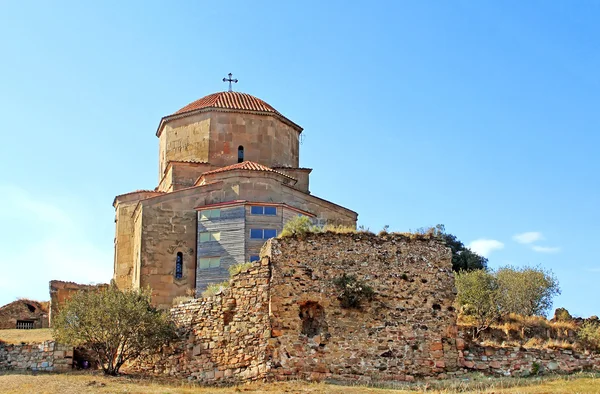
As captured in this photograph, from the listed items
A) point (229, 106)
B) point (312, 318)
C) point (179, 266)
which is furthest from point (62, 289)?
point (312, 318)

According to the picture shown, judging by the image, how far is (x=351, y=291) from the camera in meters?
20.5

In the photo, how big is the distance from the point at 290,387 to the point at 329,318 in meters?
2.35

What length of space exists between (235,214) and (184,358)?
376 inches

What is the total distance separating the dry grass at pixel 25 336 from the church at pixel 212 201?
4.25 m

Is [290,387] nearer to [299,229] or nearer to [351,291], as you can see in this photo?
[351,291]

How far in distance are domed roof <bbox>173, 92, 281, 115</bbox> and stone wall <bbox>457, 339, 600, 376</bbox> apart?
17.3 m

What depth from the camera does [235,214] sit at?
3028cm

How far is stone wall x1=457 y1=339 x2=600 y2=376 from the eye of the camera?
20.3m

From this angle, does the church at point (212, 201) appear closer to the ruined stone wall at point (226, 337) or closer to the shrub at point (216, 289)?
the shrub at point (216, 289)

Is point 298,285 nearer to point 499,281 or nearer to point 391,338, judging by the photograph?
point 391,338

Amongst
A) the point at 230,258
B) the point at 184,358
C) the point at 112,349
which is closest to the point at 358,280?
the point at 184,358

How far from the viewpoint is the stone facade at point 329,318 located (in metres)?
20.0

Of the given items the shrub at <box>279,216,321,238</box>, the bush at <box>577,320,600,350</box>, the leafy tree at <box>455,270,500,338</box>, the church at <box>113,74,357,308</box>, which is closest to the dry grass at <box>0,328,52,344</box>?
the church at <box>113,74,357,308</box>

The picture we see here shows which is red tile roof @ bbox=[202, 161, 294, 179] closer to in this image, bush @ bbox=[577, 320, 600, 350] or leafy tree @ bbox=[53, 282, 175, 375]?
leafy tree @ bbox=[53, 282, 175, 375]
